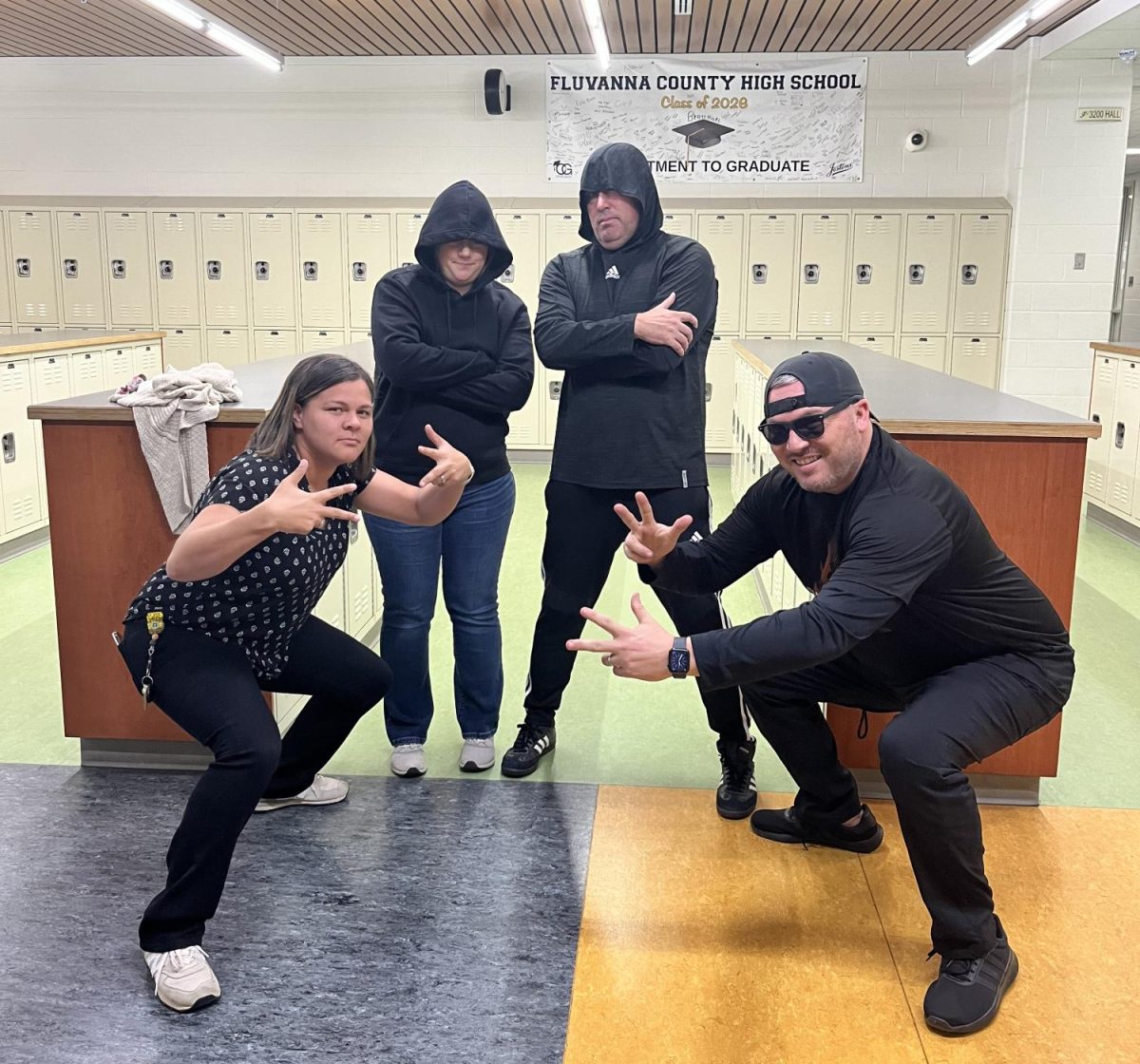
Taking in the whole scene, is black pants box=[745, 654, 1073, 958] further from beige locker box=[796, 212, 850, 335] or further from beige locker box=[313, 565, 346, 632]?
beige locker box=[796, 212, 850, 335]

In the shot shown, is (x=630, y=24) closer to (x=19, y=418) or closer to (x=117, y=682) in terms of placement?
(x=19, y=418)

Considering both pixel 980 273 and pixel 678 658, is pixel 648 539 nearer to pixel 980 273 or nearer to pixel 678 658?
pixel 678 658

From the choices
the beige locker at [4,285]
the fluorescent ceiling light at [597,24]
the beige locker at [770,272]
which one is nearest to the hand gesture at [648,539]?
the fluorescent ceiling light at [597,24]

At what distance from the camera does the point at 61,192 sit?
339 inches

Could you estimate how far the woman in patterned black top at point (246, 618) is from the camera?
1943 mm

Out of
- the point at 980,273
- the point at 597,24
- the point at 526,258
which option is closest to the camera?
the point at 597,24

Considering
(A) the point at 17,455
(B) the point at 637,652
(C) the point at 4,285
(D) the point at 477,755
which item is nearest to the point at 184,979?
(B) the point at 637,652

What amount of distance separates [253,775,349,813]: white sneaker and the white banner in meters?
6.39

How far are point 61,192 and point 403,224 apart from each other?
111 inches

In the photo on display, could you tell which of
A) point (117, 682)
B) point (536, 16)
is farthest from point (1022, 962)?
point (536, 16)

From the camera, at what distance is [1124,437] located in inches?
229

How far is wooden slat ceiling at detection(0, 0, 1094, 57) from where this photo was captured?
6781 mm

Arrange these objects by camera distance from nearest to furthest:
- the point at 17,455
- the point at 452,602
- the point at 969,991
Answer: the point at 969,991, the point at 452,602, the point at 17,455

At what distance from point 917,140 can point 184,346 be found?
18.4 feet
